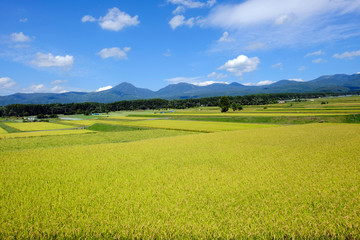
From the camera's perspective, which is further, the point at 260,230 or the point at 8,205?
the point at 8,205

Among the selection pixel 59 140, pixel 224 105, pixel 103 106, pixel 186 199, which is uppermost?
pixel 103 106

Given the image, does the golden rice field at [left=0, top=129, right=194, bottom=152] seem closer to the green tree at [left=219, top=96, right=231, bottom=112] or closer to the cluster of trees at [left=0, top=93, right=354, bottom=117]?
the green tree at [left=219, top=96, right=231, bottom=112]

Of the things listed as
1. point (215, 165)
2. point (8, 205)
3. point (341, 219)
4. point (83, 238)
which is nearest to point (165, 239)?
point (83, 238)

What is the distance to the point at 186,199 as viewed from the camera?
7.75m

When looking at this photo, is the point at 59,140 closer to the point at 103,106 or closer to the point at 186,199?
the point at 186,199

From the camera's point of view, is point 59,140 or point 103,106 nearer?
point 59,140

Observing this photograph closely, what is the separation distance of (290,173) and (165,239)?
8.17m

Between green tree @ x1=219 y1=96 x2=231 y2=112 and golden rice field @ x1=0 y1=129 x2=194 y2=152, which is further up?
green tree @ x1=219 y1=96 x2=231 y2=112

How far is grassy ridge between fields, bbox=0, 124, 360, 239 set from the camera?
5.88m

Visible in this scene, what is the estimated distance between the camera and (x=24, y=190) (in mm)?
9328

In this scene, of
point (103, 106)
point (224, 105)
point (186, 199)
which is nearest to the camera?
point (186, 199)

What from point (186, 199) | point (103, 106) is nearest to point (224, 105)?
point (186, 199)

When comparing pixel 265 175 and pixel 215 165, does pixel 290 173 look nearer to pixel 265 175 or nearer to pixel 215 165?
pixel 265 175

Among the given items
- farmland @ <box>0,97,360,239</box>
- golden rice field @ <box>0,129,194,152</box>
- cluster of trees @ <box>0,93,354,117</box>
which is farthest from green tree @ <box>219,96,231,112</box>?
farmland @ <box>0,97,360,239</box>
